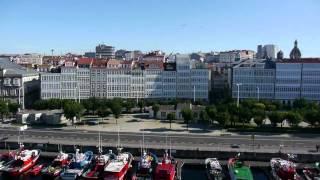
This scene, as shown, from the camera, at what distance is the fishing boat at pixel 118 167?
4788 cm

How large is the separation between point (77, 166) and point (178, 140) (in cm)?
1757

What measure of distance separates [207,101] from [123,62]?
913 inches

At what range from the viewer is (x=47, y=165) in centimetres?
5459

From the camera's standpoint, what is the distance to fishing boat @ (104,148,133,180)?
47875 millimetres

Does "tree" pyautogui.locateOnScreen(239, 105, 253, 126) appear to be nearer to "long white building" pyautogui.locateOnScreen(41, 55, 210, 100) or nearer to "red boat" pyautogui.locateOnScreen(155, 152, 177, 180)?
"red boat" pyautogui.locateOnScreen(155, 152, 177, 180)

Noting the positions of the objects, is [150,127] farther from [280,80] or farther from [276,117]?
[280,80]

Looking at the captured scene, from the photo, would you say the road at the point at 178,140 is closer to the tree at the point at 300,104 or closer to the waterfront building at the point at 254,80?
the tree at the point at 300,104

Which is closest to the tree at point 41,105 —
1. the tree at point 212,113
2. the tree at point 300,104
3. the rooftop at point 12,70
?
the rooftop at point 12,70

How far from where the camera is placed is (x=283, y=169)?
48781 millimetres

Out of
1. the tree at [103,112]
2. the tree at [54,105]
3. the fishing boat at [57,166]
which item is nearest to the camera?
the fishing boat at [57,166]

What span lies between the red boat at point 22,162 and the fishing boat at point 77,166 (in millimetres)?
5002

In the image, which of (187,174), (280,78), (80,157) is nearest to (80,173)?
(80,157)

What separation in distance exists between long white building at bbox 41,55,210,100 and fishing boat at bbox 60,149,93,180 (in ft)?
187

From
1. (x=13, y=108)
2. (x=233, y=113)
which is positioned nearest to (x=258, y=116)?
(x=233, y=113)
